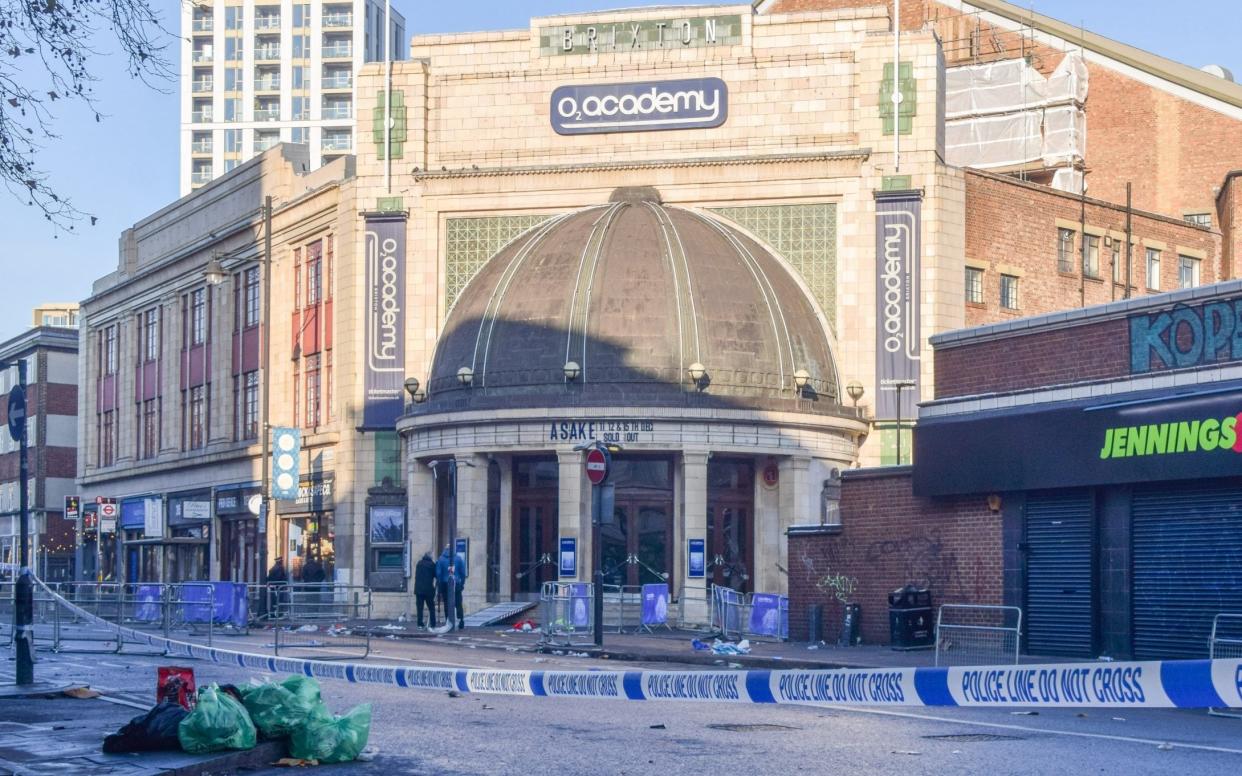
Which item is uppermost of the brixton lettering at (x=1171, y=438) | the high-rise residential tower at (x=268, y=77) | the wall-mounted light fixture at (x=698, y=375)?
the high-rise residential tower at (x=268, y=77)

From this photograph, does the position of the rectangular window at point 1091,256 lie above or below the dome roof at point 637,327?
above

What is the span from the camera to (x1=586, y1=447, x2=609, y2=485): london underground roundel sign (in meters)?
30.8

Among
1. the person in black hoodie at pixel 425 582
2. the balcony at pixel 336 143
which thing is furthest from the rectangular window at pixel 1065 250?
the balcony at pixel 336 143

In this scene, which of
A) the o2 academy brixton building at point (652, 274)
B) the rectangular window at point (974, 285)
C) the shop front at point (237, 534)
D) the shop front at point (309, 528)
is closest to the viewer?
the o2 academy brixton building at point (652, 274)

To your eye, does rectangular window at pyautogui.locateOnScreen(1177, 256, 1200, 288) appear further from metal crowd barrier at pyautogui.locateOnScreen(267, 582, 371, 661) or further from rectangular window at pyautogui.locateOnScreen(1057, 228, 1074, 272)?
metal crowd barrier at pyautogui.locateOnScreen(267, 582, 371, 661)

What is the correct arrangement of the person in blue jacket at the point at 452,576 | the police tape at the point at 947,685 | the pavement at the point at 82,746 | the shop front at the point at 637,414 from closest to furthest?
the police tape at the point at 947,685
the pavement at the point at 82,746
the person in blue jacket at the point at 452,576
the shop front at the point at 637,414

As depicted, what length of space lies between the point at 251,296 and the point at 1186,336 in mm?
40393

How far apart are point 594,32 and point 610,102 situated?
2186 millimetres

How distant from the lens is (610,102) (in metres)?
Answer: 48.4

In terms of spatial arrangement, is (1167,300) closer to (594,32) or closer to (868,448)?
(868,448)

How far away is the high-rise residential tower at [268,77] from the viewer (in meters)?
129

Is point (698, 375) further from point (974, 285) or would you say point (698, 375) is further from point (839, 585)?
point (839, 585)

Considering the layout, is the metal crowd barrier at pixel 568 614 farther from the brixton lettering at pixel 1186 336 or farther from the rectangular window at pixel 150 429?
the rectangular window at pixel 150 429

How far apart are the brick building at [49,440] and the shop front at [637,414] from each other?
41117 mm
